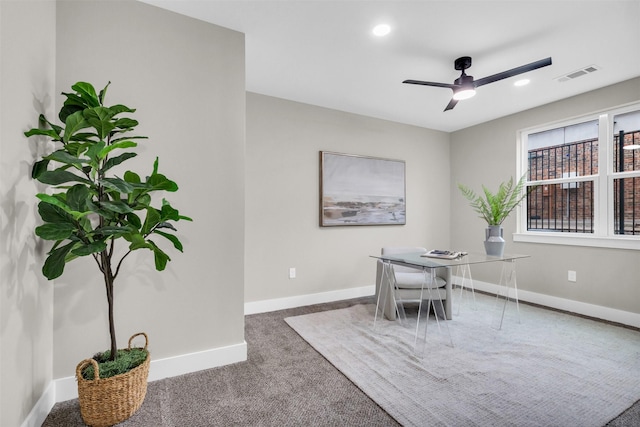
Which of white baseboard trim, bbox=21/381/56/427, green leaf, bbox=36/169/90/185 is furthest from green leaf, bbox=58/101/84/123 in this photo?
white baseboard trim, bbox=21/381/56/427

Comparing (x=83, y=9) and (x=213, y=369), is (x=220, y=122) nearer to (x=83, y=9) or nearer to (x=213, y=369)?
(x=83, y=9)

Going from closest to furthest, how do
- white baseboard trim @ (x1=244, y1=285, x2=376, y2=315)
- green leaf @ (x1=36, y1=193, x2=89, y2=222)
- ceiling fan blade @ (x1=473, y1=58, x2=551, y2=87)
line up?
green leaf @ (x1=36, y1=193, x2=89, y2=222) → ceiling fan blade @ (x1=473, y1=58, x2=551, y2=87) → white baseboard trim @ (x1=244, y1=285, x2=376, y2=315)

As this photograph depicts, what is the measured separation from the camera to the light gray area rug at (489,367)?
175cm

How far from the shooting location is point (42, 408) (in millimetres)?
1645

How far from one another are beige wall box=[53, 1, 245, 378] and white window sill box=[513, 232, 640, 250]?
377 centimetres

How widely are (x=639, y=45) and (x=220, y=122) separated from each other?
11.4ft

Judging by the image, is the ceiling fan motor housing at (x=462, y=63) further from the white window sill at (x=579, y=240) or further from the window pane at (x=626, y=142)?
the white window sill at (x=579, y=240)

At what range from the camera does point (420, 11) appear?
2.11 metres

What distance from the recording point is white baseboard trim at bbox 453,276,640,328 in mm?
3122

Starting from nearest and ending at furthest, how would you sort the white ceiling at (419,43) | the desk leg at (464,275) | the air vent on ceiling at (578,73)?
the white ceiling at (419,43) → the air vent on ceiling at (578,73) → the desk leg at (464,275)

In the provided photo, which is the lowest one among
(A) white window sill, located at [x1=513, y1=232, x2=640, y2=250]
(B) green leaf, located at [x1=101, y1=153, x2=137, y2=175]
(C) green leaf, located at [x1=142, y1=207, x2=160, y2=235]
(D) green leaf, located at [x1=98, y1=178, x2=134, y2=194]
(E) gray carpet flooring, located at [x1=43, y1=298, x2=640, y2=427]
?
(E) gray carpet flooring, located at [x1=43, y1=298, x2=640, y2=427]

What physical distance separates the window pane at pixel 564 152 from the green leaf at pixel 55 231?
15.9ft

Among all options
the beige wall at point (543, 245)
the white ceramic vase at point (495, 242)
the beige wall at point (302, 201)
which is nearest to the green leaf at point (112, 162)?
the beige wall at point (302, 201)

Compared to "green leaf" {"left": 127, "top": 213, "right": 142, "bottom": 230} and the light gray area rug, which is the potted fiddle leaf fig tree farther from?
the light gray area rug
